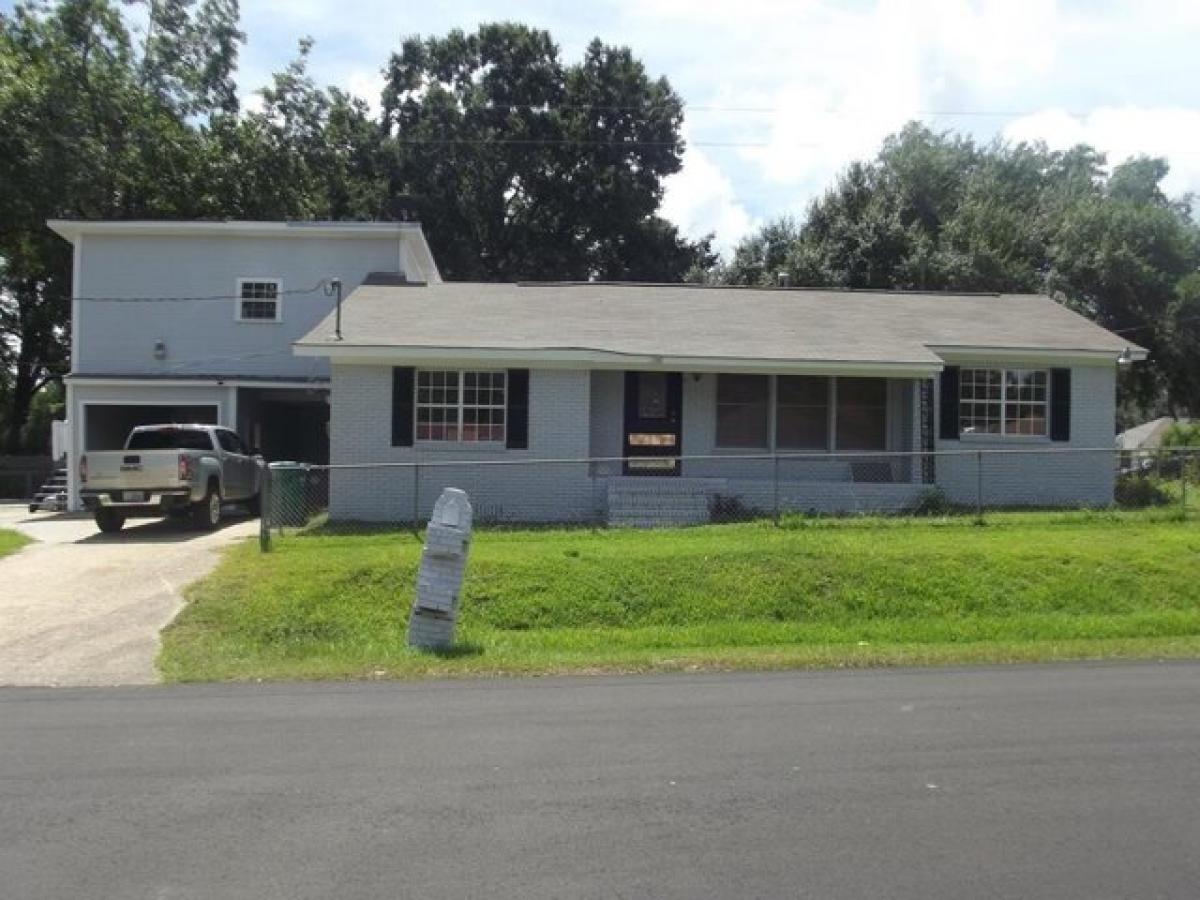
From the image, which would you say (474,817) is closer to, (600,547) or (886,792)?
(886,792)

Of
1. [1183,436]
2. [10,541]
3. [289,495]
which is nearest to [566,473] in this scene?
[289,495]

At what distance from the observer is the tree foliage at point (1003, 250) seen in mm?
37781

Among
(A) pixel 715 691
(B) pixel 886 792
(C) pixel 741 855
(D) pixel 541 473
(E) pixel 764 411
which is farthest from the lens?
(E) pixel 764 411

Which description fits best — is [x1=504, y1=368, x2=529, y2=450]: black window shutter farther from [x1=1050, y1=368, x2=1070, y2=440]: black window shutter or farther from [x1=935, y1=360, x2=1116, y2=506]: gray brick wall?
[x1=1050, y1=368, x2=1070, y2=440]: black window shutter

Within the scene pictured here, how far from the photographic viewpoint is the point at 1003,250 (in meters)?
38.3

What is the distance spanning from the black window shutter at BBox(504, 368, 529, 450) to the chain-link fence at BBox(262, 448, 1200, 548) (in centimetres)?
34

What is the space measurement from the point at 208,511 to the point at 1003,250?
29.1 m

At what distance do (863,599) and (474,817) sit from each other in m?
8.33

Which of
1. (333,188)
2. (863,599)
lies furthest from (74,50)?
(863,599)

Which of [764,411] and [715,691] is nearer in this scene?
[715,691]

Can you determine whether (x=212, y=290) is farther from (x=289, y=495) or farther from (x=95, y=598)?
(x=95, y=598)

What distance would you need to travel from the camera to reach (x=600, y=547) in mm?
14508

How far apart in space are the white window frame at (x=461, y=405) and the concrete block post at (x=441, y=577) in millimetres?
8138

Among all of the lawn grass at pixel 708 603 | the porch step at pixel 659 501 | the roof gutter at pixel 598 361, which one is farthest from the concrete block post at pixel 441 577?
the roof gutter at pixel 598 361
